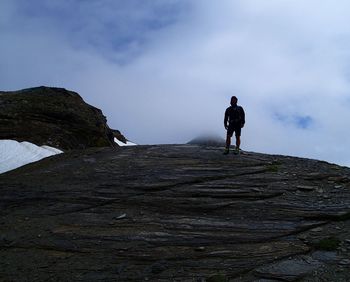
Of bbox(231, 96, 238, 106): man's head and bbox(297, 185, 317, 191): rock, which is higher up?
bbox(231, 96, 238, 106): man's head

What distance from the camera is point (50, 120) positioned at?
38.7m

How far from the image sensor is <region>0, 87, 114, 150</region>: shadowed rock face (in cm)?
3538

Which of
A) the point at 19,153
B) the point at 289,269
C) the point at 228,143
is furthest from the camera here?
the point at 19,153

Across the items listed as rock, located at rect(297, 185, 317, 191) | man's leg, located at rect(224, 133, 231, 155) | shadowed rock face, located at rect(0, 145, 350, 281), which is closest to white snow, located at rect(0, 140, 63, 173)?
shadowed rock face, located at rect(0, 145, 350, 281)

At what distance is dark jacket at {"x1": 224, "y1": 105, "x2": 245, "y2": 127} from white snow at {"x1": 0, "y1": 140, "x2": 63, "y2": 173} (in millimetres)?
14685

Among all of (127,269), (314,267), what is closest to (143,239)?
(127,269)

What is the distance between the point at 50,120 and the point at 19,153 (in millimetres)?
8939

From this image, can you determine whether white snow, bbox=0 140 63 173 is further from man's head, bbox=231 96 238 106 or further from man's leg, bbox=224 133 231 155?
man's head, bbox=231 96 238 106

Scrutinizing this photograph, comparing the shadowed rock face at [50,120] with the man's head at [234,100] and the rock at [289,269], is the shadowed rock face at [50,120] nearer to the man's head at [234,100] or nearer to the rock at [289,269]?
the man's head at [234,100]

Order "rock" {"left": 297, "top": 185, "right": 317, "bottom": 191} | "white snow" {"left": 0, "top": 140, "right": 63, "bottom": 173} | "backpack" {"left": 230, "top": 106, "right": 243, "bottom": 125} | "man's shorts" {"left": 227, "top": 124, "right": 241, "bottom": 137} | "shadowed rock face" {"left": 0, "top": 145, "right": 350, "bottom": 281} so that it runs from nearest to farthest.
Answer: "shadowed rock face" {"left": 0, "top": 145, "right": 350, "bottom": 281} → "rock" {"left": 297, "top": 185, "right": 317, "bottom": 191} → "backpack" {"left": 230, "top": 106, "right": 243, "bottom": 125} → "man's shorts" {"left": 227, "top": 124, "right": 241, "bottom": 137} → "white snow" {"left": 0, "top": 140, "right": 63, "bottom": 173}

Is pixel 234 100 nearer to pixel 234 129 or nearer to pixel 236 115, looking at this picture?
pixel 236 115

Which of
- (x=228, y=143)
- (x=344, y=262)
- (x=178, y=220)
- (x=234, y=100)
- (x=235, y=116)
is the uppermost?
(x=234, y=100)

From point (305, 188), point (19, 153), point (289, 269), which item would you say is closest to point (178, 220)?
point (289, 269)

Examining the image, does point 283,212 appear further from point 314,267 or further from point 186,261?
point 186,261
